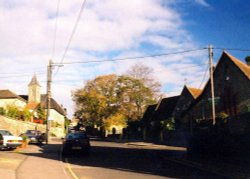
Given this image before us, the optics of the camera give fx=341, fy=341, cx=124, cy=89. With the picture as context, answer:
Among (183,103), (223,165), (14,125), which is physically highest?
(183,103)

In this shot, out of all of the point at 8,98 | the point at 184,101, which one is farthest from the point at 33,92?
the point at 184,101

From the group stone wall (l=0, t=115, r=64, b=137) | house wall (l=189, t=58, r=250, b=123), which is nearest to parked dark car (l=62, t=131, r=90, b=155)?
house wall (l=189, t=58, r=250, b=123)

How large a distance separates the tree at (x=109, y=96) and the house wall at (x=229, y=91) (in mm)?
24217

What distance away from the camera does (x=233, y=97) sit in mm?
33750

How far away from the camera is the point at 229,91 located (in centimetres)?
3450

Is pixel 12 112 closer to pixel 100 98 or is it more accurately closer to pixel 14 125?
pixel 14 125

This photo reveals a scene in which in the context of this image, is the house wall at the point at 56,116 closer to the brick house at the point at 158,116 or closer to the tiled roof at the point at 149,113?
the tiled roof at the point at 149,113

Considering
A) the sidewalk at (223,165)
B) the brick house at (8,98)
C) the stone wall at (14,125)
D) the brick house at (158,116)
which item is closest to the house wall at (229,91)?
the brick house at (158,116)

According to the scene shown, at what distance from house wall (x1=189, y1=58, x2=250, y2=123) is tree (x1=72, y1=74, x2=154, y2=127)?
24.2m

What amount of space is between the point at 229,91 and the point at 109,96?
99.1 feet

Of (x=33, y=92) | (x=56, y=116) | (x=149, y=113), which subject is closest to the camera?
(x=149, y=113)

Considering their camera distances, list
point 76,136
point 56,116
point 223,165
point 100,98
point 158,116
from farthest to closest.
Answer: point 56,116, point 100,98, point 158,116, point 76,136, point 223,165

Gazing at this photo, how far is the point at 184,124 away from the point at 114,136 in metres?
22.2

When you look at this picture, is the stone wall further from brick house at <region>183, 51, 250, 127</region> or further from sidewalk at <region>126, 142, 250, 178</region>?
sidewalk at <region>126, 142, 250, 178</region>
